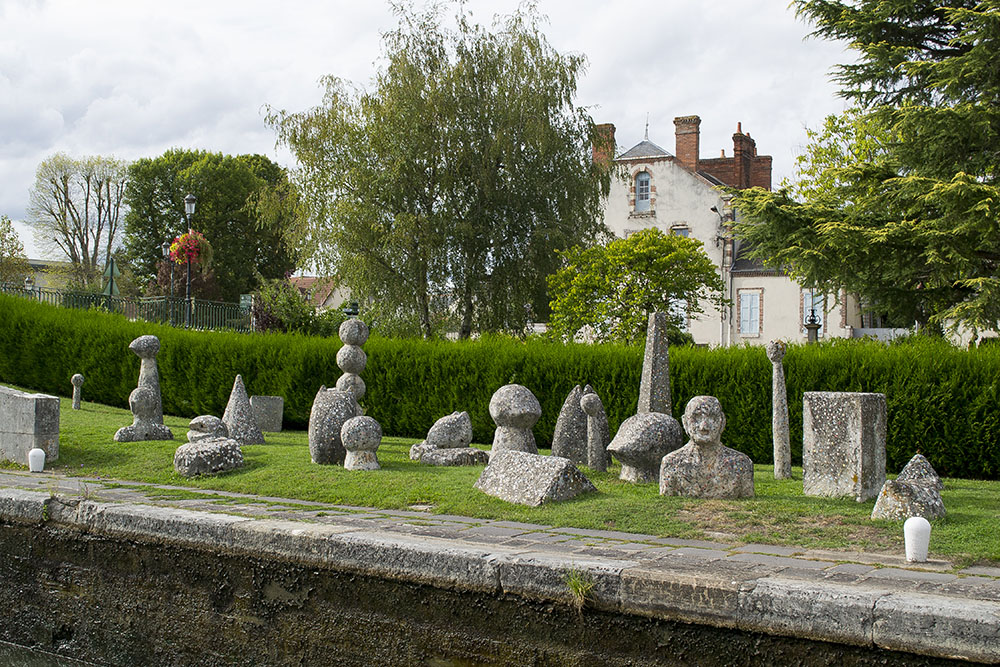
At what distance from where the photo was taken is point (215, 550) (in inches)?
249

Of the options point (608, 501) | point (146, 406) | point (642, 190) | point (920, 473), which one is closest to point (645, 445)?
point (608, 501)

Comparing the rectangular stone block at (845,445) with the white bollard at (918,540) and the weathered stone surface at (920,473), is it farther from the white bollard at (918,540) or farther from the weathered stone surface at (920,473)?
the white bollard at (918,540)

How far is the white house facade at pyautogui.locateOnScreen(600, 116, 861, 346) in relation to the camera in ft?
113

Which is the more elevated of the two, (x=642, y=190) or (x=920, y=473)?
(x=642, y=190)

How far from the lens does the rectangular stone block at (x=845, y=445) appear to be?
780 cm

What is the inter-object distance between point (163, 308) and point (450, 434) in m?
22.3

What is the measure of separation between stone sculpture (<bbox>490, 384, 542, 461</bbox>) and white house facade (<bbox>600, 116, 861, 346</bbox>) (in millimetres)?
25271

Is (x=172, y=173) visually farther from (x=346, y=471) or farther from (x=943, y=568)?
(x=943, y=568)

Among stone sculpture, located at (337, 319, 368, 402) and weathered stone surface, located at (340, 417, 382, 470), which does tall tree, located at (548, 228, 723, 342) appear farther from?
weathered stone surface, located at (340, 417, 382, 470)

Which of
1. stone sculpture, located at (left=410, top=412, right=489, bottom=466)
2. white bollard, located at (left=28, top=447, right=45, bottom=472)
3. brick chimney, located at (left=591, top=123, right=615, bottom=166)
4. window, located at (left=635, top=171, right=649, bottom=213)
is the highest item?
window, located at (left=635, top=171, right=649, bottom=213)

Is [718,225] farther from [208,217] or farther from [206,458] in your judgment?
[206,458]

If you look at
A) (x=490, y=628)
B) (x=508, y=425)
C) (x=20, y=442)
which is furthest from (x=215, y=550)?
(x=20, y=442)

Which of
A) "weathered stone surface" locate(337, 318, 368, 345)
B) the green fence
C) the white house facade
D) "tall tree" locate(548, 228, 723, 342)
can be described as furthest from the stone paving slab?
the white house facade

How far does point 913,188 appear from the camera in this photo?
16984 mm
